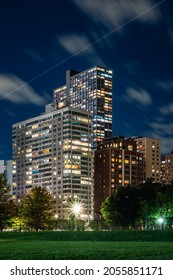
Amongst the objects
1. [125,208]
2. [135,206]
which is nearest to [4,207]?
[125,208]

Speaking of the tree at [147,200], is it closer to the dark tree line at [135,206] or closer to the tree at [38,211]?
the dark tree line at [135,206]

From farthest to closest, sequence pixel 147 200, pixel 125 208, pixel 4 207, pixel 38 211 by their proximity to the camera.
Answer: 1. pixel 38 211
2. pixel 125 208
3. pixel 147 200
4. pixel 4 207

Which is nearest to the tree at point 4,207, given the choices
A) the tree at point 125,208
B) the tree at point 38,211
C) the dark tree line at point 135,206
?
the tree at point 38,211

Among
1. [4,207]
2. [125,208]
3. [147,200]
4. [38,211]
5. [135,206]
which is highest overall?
[147,200]

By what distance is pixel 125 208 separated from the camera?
328 feet

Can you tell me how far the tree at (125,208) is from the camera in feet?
325

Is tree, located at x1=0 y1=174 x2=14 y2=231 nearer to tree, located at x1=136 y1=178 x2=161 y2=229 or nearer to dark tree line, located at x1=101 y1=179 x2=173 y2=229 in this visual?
dark tree line, located at x1=101 y1=179 x2=173 y2=229

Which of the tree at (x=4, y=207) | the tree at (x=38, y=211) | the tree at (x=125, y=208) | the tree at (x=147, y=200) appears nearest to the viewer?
the tree at (x=147, y=200)

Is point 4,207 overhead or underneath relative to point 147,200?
underneath

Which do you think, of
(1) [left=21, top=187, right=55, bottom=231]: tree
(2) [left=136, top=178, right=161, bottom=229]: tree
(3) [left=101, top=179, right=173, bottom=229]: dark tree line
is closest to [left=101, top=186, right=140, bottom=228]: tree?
(3) [left=101, top=179, right=173, bottom=229]: dark tree line

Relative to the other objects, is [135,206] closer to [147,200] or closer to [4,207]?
[147,200]

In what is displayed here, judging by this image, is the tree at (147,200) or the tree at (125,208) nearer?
the tree at (147,200)

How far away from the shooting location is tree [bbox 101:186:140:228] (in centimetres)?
9900
